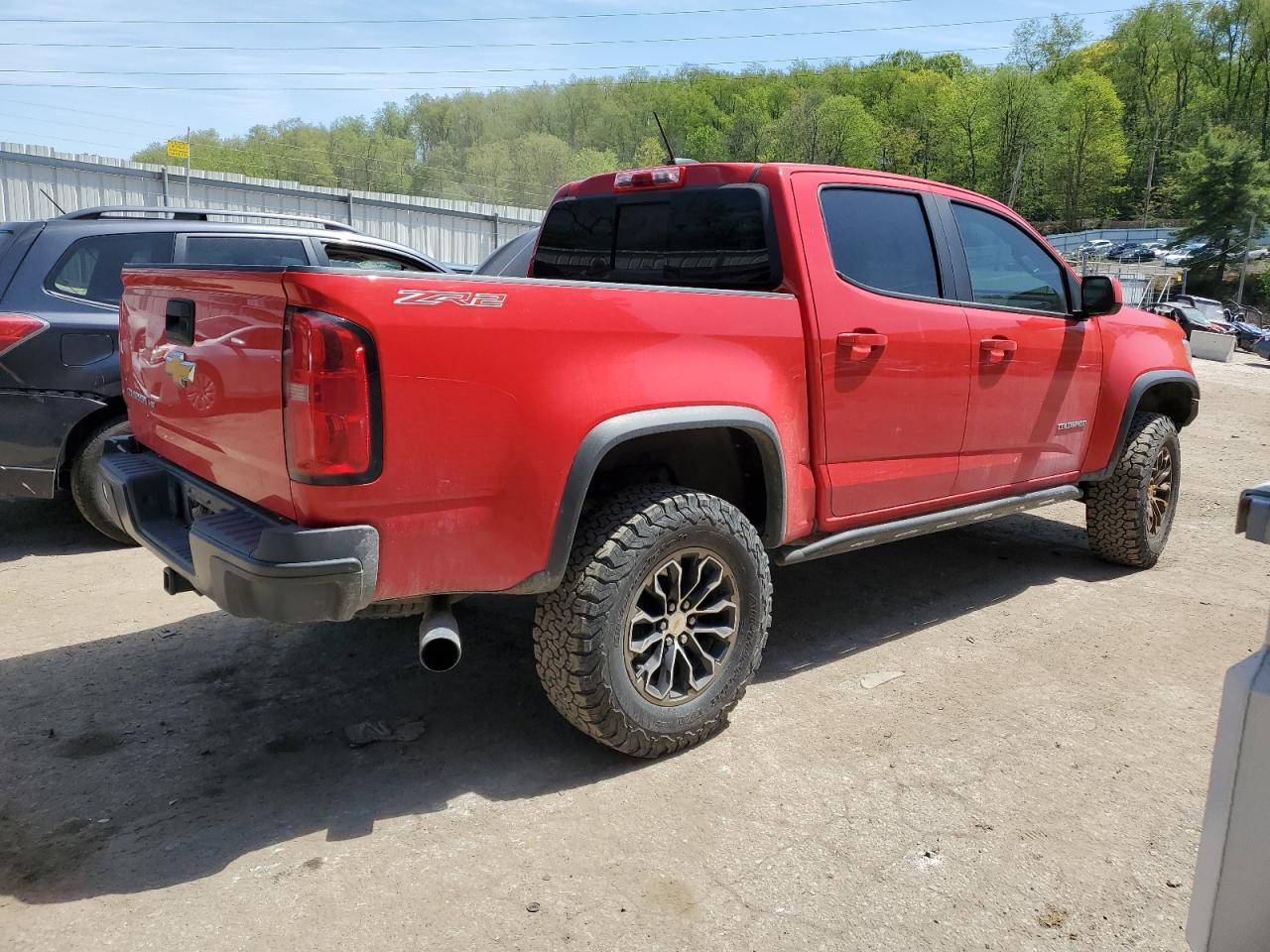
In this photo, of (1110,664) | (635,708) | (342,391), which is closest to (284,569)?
(342,391)

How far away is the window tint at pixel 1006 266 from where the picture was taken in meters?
4.51

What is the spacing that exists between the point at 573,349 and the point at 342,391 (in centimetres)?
70

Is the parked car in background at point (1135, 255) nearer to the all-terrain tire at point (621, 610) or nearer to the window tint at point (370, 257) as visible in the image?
the window tint at point (370, 257)

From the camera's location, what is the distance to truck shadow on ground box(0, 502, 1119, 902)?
2828 mm

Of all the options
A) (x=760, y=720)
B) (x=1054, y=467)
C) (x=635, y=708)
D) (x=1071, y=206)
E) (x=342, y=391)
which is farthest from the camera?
(x=1071, y=206)

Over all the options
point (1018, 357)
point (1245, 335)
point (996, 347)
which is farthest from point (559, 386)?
point (1245, 335)

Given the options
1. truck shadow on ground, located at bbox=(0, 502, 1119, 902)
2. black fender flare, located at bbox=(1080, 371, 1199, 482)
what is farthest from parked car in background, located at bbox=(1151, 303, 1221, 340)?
truck shadow on ground, located at bbox=(0, 502, 1119, 902)

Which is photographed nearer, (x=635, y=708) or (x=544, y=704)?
(x=635, y=708)

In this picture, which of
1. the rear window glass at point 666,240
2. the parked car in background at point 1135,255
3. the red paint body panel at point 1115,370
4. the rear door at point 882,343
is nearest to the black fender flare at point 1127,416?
the red paint body panel at point 1115,370

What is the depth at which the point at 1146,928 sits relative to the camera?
8.23ft

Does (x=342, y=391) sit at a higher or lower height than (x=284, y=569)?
higher

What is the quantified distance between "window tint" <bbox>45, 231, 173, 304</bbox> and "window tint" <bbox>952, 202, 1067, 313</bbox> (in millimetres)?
4289

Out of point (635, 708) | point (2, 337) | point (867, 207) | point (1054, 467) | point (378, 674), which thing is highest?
point (867, 207)

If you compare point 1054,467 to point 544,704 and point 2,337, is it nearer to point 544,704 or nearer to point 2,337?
point 544,704
